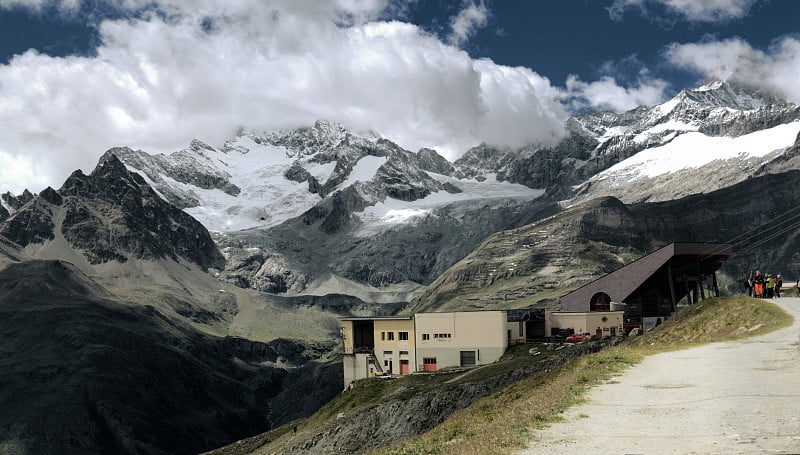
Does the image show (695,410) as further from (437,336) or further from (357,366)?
(357,366)

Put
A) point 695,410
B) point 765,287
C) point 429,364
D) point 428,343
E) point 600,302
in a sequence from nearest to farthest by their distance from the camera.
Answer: point 695,410, point 765,287, point 600,302, point 429,364, point 428,343

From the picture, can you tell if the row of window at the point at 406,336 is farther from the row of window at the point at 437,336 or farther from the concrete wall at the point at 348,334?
the concrete wall at the point at 348,334

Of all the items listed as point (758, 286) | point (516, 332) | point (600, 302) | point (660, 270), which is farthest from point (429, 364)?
point (758, 286)

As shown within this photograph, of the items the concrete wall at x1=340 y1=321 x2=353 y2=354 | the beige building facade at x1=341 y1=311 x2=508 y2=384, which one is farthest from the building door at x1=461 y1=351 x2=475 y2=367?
the concrete wall at x1=340 y1=321 x2=353 y2=354

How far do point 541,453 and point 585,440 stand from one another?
1716mm

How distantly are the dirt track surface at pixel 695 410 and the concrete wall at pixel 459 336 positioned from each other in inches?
2340

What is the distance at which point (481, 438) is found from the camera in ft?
96.3

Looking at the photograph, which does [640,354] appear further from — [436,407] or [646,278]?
[646,278]

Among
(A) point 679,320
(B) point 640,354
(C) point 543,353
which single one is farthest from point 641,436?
(C) point 543,353

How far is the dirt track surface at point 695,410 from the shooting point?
24391 millimetres

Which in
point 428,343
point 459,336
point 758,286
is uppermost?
point 758,286

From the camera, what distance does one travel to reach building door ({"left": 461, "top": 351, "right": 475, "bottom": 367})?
102062 mm

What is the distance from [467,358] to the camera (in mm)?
102875

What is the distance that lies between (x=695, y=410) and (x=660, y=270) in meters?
64.3
